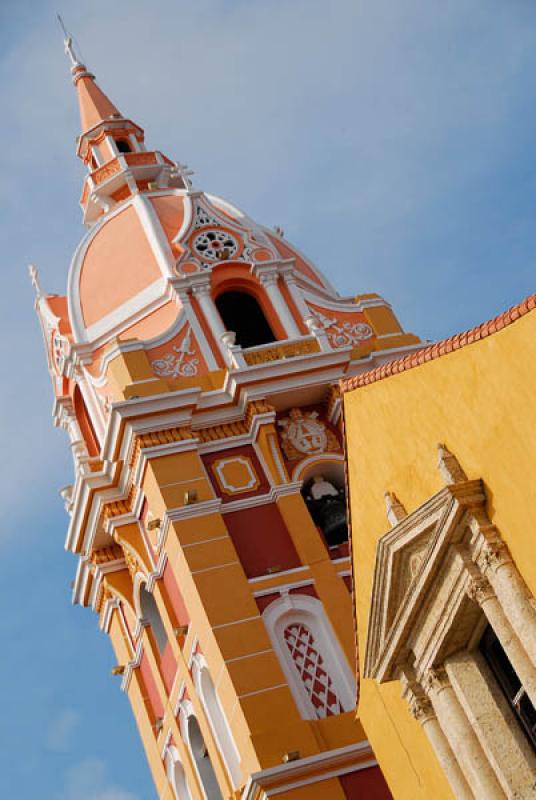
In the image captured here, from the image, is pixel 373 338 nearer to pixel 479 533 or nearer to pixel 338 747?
pixel 338 747

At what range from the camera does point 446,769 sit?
1412 cm

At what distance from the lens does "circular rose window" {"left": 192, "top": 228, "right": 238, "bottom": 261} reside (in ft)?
79.2

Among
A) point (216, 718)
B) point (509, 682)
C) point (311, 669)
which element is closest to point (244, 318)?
point (311, 669)

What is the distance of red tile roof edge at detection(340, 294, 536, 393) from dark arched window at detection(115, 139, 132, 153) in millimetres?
14802

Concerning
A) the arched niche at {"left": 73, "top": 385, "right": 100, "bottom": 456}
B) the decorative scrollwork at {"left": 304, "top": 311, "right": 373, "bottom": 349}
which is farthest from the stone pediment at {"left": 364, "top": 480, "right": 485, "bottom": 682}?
the arched niche at {"left": 73, "top": 385, "right": 100, "bottom": 456}

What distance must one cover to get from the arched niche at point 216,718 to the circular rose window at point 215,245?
7.23 m

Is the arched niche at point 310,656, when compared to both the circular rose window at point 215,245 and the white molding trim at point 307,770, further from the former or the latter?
the circular rose window at point 215,245

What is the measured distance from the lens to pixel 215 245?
24.3 m

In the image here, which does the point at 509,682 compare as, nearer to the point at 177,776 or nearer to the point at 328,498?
the point at 328,498

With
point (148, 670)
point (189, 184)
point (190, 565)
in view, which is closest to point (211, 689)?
point (190, 565)

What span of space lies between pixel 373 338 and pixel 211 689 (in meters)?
6.60

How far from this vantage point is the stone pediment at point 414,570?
523 inches

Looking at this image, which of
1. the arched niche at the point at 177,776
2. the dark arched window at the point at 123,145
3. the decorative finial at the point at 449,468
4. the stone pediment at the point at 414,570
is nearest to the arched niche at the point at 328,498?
the arched niche at the point at 177,776

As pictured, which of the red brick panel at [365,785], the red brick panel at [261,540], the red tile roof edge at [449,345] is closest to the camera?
the red tile roof edge at [449,345]
